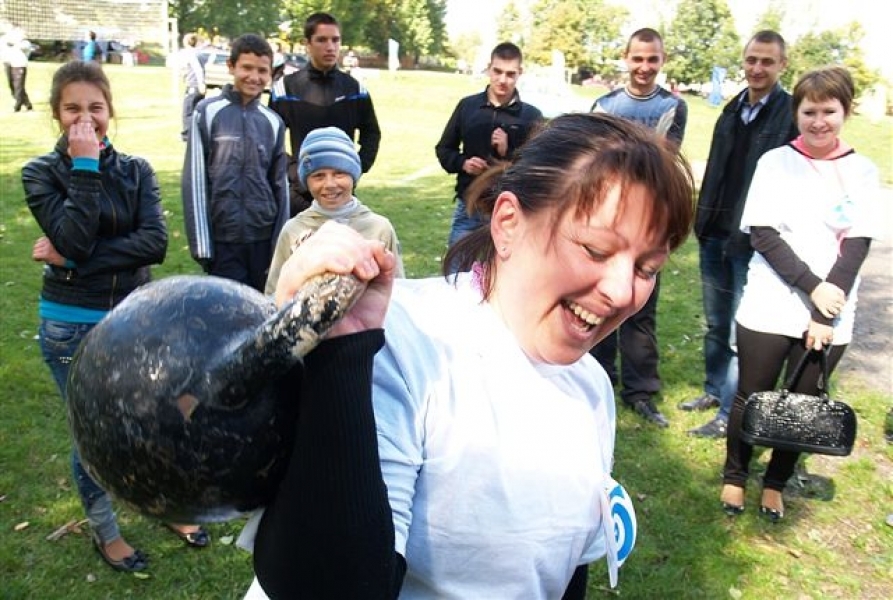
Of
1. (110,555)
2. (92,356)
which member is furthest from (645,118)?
(92,356)

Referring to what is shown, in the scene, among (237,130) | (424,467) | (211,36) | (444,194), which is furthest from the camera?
(211,36)

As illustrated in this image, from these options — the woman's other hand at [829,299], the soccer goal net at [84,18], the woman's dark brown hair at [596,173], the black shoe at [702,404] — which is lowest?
the black shoe at [702,404]

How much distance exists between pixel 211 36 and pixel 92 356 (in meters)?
83.3

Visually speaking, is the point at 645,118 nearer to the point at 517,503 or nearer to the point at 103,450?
the point at 517,503

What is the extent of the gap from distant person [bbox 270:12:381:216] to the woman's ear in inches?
190

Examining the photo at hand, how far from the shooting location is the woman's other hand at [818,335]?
4.23 m

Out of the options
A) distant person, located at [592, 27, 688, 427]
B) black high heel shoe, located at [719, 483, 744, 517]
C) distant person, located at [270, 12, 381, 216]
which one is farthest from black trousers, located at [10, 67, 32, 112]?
black high heel shoe, located at [719, 483, 744, 517]

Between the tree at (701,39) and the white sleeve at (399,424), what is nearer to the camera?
the white sleeve at (399,424)

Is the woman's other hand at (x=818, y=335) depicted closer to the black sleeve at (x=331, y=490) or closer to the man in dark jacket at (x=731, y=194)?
the man in dark jacket at (x=731, y=194)

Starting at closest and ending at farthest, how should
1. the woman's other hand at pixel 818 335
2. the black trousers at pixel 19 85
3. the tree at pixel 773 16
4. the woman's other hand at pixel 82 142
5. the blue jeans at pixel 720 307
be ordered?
the woman's other hand at pixel 82 142 → the woman's other hand at pixel 818 335 → the blue jeans at pixel 720 307 → the black trousers at pixel 19 85 → the tree at pixel 773 16

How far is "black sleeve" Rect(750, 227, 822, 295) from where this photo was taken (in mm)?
4281

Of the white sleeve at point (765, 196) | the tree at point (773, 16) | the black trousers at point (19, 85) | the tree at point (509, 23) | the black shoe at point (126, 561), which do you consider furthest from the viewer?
the tree at point (509, 23)

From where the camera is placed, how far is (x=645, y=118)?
18.9 ft

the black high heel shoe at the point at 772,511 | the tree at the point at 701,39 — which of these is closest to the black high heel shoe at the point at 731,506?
the black high heel shoe at the point at 772,511
